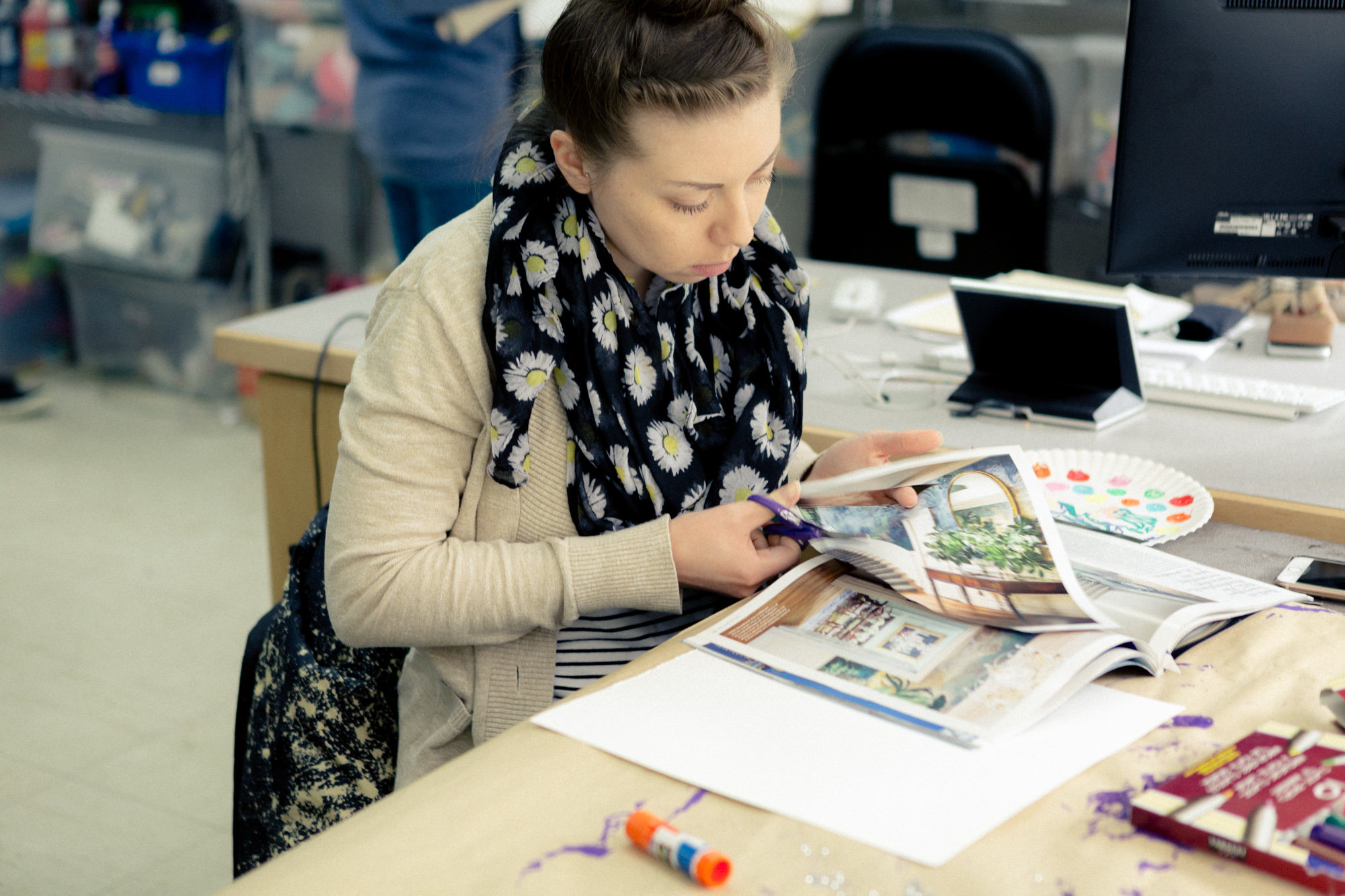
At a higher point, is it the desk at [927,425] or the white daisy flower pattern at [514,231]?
the white daisy flower pattern at [514,231]

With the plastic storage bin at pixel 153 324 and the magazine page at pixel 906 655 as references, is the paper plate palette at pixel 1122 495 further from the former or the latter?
the plastic storage bin at pixel 153 324

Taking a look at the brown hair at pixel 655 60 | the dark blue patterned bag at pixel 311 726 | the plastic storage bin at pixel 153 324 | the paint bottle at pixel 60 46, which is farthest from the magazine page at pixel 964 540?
the paint bottle at pixel 60 46

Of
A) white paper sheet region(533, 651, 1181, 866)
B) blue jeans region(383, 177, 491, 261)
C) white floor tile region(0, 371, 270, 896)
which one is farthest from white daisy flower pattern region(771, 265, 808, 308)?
blue jeans region(383, 177, 491, 261)

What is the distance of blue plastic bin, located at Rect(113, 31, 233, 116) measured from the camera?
133 inches

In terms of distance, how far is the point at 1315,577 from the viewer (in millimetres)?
980

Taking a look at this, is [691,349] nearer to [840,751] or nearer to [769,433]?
[769,433]

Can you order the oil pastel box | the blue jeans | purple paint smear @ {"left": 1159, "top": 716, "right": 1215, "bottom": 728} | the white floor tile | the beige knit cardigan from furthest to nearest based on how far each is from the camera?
the blue jeans < the white floor tile < the beige knit cardigan < purple paint smear @ {"left": 1159, "top": 716, "right": 1215, "bottom": 728} < the oil pastel box

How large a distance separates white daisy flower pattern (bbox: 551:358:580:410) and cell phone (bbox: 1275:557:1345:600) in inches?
22.9

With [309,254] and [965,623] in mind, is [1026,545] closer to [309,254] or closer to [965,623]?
[965,623]

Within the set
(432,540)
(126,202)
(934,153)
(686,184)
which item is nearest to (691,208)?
(686,184)

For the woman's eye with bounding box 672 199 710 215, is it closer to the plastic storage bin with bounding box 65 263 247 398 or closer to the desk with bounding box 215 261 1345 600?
the desk with bounding box 215 261 1345 600

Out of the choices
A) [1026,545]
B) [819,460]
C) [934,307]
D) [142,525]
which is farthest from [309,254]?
[1026,545]

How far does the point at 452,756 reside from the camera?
107 cm

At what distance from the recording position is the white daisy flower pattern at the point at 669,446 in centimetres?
107
